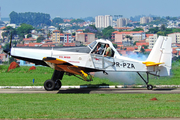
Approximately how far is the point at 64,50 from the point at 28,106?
5.62 meters

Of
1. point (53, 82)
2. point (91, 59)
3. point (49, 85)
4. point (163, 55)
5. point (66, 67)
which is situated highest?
point (163, 55)

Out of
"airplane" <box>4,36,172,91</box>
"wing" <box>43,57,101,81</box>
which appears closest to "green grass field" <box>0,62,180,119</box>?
"wing" <box>43,57,101,81</box>

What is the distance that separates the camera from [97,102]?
1304 centimetres

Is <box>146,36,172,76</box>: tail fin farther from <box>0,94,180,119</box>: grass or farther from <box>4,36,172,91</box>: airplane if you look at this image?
<box>0,94,180,119</box>: grass

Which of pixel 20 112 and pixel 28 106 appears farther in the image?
pixel 28 106

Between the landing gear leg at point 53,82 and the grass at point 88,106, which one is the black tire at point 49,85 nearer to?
the landing gear leg at point 53,82

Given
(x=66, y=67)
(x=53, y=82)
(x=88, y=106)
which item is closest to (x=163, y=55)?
(x=66, y=67)

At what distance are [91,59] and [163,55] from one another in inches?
163

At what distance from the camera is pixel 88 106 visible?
12109 millimetres

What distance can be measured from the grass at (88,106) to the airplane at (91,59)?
2483mm

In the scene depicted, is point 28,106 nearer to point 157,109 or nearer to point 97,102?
point 97,102

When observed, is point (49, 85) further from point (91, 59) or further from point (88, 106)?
point (88, 106)

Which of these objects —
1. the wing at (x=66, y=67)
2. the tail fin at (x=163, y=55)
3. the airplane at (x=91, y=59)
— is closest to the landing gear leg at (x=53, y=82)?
the airplane at (x=91, y=59)

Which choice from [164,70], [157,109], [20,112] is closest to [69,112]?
[20,112]
